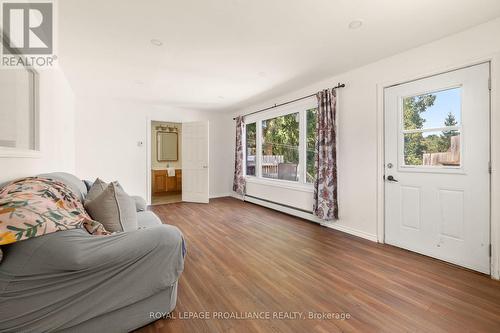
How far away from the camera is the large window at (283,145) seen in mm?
4207

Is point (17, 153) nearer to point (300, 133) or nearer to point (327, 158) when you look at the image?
point (327, 158)

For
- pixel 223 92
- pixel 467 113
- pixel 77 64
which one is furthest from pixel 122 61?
pixel 467 113

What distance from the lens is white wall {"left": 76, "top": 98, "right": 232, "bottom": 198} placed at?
15.9ft

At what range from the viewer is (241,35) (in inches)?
94.0

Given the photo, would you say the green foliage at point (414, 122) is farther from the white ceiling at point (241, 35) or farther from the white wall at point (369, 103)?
the white ceiling at point (241, 35)

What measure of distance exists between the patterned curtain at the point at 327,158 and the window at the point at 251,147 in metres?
2.28

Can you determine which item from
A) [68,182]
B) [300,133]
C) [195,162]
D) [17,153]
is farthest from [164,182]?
[17,153]

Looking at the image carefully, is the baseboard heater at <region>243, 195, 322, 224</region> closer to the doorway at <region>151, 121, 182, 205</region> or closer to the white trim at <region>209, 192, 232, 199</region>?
the white trim at <region>209, 192, 232, 199</region>

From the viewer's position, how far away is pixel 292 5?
1.93m

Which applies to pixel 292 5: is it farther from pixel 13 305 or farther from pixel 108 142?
pixel 108 142

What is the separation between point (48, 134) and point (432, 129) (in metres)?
4.38

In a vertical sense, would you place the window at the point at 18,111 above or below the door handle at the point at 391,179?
above

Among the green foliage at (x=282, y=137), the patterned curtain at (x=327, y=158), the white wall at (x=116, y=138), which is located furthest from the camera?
the white wall at (x=116, y=138)

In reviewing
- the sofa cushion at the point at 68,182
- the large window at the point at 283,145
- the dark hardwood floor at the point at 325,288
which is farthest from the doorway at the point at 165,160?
the sofa cushion at the point at 68,182
